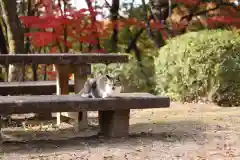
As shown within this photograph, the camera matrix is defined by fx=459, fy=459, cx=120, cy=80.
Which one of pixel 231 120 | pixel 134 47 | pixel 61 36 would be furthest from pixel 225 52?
pixel 134 47

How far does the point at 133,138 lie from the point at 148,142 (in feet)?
0.94

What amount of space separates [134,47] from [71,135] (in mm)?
9555

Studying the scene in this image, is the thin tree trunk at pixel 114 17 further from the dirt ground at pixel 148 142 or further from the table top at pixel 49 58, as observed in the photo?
the table top at pixel 49 58

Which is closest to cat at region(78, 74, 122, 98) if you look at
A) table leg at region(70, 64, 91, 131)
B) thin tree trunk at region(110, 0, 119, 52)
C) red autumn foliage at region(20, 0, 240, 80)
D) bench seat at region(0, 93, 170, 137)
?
bench seat at region(0, 93, 170, 137)

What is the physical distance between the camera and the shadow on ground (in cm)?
520

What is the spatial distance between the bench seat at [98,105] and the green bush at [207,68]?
3540 millimetres

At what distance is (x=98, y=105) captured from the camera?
17.1 feet

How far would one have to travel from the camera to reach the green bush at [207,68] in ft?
29.1

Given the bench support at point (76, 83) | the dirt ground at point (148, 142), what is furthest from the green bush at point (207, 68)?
the bench support at point (76, 83)

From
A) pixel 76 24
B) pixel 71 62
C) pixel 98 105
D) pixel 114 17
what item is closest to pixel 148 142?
pixel 98 105

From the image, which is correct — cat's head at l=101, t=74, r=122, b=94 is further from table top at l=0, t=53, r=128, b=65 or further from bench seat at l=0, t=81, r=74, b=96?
bench seat at l=0, t=81, r=74, b=96

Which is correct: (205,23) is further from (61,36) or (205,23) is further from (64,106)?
(64,106)

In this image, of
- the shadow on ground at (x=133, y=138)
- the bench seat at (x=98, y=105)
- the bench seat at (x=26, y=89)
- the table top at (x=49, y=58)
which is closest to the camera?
the bench seat at (x=98, y=105)

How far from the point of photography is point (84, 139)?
560 cm
